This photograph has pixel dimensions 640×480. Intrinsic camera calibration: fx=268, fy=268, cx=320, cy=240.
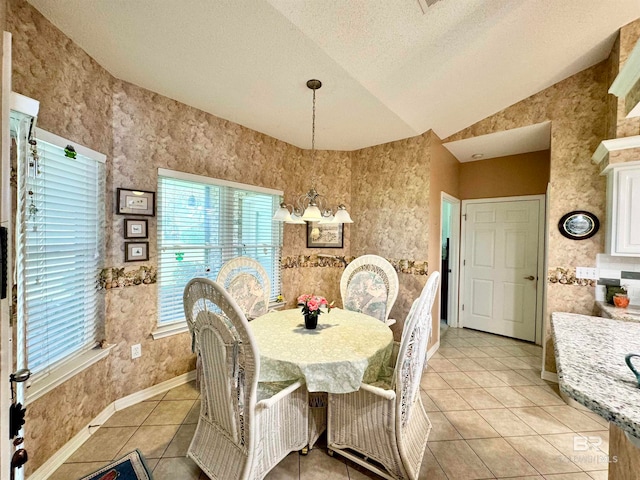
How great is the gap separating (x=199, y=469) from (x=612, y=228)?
3.54m

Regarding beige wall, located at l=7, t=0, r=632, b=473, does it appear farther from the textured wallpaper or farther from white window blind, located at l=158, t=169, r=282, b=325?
white window blind, located at l=158, t=169, r=282, b=325

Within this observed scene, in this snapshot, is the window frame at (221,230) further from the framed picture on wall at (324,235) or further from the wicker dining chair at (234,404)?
the wicker dining chair at (234,404)

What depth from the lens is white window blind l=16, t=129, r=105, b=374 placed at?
1523 mm

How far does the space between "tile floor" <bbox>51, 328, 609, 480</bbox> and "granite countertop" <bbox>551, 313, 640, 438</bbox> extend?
3.04ft

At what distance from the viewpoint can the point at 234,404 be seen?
1362 mm

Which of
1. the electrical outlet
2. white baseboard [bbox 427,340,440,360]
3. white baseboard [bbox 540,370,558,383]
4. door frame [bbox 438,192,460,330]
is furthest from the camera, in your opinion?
door frame [bbox 438,192,460,330]

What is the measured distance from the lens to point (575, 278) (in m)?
2.54

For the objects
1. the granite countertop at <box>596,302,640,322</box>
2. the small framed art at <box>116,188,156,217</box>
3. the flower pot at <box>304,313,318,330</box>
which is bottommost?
the flower pot at <box>304,313,318,330</box>

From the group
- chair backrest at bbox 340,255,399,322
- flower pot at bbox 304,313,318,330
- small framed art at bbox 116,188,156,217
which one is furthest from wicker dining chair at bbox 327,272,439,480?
small framed art at bbox 116,188,156,217

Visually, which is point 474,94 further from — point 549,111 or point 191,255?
point 191,255

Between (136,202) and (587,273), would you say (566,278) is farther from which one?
(136,202)

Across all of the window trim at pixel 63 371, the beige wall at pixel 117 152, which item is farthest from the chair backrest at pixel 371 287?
the window trim at pixel 63 371

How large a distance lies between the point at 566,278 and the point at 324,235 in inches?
102

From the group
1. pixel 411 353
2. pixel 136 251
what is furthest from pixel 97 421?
pixel 411 353
